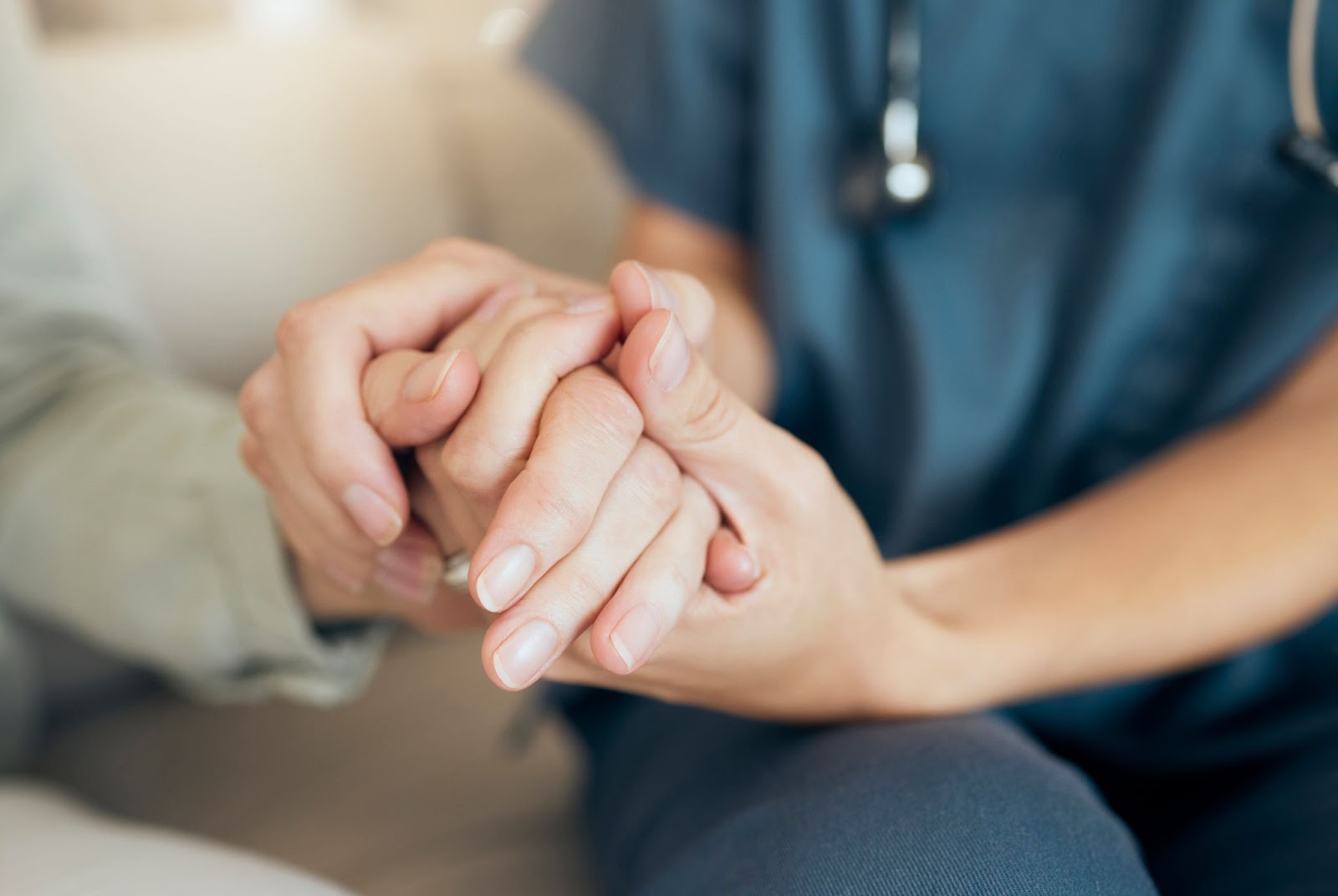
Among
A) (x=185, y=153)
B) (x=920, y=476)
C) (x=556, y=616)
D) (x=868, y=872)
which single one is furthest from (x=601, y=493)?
(x=185, y=153)

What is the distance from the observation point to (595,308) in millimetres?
297

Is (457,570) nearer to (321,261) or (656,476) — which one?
(656,476)

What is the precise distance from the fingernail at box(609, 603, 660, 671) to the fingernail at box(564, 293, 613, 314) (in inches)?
3.7

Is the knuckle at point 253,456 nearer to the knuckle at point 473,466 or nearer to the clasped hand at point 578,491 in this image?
the clasped hand at point 578,491

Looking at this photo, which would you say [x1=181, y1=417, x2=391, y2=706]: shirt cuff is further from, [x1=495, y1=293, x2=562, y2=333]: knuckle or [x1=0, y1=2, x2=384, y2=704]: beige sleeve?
[x1=495, y1=293, x2=562, y2=333]: knuckle

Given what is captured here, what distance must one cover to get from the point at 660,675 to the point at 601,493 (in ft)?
0.27

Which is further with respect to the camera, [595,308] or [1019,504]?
[1019,504]

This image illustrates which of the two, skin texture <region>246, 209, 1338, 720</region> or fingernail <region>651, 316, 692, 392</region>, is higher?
fingernail <region>651, 316, 692, 392</region>

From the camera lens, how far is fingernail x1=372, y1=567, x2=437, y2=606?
0.34 metres

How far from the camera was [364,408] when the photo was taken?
310 mm

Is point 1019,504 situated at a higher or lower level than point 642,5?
lower

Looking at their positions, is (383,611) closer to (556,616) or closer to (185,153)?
(556,616)

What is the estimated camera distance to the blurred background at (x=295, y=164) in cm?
60

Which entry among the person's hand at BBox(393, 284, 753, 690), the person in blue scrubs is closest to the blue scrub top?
the person in blue scrubs
